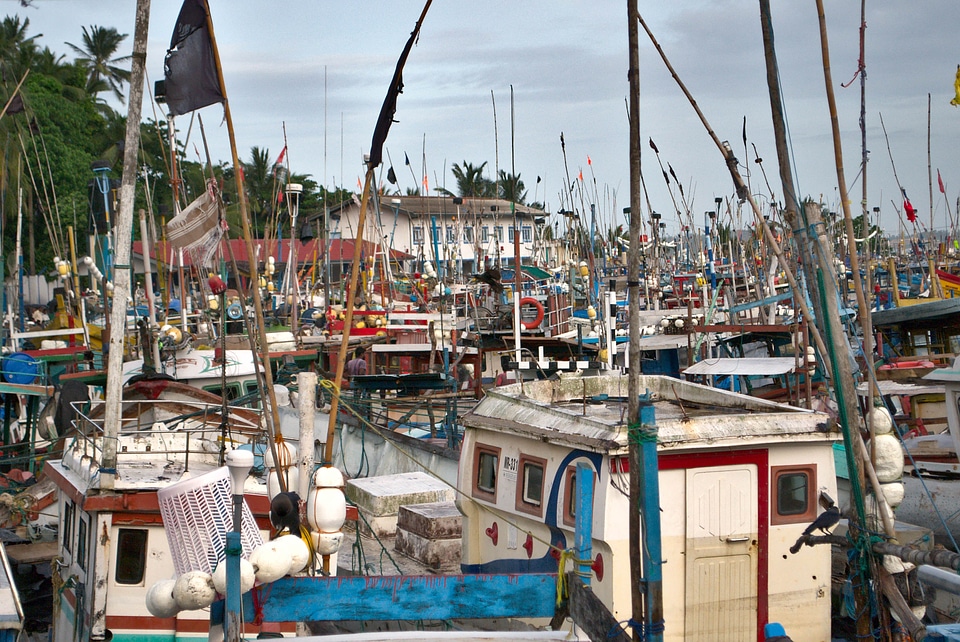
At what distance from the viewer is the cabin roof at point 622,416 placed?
7.03 m

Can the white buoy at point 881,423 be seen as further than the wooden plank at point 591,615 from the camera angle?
Yes

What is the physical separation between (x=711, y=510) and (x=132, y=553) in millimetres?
A: 4440

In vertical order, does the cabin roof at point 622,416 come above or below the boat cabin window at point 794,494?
above

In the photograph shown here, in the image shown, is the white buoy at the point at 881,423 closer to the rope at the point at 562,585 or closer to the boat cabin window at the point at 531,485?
the rope at the point at 562,585

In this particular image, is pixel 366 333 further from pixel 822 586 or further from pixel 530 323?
pixel 822 586

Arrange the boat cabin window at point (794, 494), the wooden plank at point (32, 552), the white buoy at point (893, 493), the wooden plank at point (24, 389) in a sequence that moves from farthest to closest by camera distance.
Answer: the wooden plank at point (24, 389) < the wooden plank at point (32, 552) < the boat cabin window at point (794, 494) < the white buoy at point (893, 493)

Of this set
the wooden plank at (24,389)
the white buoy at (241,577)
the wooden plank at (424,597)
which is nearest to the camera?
the white buoy at (241,577)

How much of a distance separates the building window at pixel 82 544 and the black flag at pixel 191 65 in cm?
345

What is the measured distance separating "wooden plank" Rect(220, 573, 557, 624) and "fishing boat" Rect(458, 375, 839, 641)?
73 centimetres

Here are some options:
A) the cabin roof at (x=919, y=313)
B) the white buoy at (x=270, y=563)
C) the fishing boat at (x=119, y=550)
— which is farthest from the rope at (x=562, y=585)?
the cabin roof at (x=919, y=313)

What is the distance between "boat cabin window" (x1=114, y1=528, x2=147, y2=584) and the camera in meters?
7.62

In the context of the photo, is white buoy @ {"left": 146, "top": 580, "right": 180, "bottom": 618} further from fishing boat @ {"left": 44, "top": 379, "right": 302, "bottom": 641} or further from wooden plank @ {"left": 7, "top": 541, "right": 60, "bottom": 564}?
wooden plank @ {"left": 7, "top": 541, "right": 60, "bottom": 564}

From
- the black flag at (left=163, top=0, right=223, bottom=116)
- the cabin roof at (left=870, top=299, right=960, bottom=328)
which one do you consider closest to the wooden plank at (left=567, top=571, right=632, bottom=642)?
the black flag at (left=163, top=0, right=223, bottom=116)

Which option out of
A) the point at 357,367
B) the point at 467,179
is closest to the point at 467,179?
the point at 467,179
